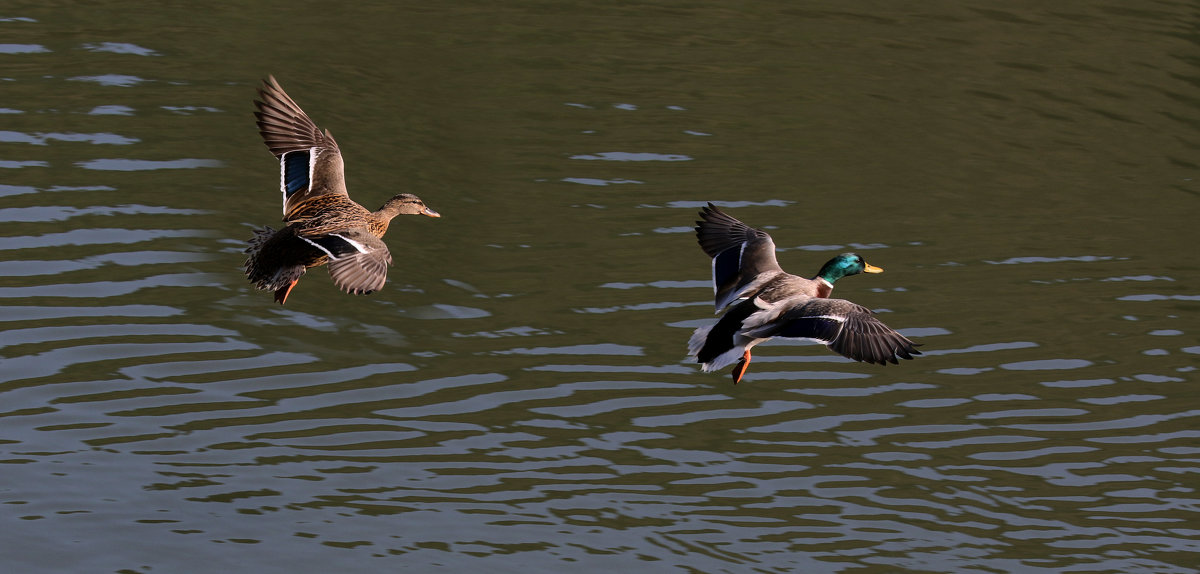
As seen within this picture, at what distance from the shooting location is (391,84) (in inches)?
852

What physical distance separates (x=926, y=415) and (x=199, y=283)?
264 inches

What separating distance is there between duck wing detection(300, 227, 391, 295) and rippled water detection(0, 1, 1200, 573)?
5.69 feet

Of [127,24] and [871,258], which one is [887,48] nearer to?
[871,258]

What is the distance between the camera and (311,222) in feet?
41.8

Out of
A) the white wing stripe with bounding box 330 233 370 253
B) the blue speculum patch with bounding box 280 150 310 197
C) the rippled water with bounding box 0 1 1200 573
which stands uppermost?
the blue speculum patch with bounding box 280 150 310 197

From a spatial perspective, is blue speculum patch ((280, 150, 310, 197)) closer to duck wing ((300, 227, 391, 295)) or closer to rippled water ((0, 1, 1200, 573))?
duck wing ((300, 227, 391, 295))

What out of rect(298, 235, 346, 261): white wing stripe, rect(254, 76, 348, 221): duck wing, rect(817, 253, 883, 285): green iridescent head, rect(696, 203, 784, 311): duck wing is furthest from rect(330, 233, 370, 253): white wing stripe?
rect(817, 253, 883, 285): green iridescent head

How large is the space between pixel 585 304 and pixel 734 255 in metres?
2.52

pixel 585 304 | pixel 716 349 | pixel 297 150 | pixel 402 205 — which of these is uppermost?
pixel 297 150

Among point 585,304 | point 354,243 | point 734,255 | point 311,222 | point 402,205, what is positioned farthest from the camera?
point 585,304

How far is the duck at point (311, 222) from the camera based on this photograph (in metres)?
11.7

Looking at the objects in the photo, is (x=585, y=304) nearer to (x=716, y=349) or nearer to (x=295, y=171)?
(x=295, y=171)

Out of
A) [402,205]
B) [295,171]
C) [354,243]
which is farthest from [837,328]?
[295,171]

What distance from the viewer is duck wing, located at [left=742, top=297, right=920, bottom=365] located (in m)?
11.1
